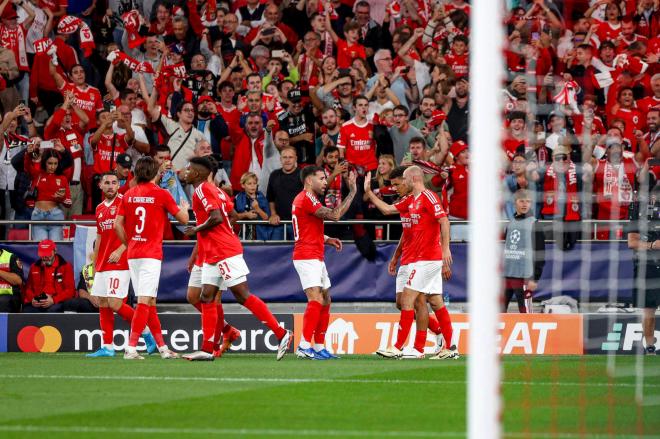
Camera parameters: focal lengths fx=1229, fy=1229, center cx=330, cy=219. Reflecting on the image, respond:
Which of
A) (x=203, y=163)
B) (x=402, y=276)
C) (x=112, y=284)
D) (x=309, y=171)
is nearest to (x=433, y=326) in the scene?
(x=402, y=276)

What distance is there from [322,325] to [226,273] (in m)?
1.66

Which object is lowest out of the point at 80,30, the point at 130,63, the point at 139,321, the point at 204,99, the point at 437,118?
the point at 139,321

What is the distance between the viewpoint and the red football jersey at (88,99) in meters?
20.7

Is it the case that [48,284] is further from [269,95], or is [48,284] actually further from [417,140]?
[417,140]

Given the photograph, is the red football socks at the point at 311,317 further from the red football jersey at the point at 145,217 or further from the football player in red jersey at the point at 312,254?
the red football jersey at the point at 145,217

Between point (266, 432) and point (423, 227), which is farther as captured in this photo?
point (423, 227)

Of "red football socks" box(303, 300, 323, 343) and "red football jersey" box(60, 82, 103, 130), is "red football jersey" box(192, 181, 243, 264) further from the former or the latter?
"red football jersey" box(60, 82, 103, 130)

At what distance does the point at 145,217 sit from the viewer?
14.8 metres

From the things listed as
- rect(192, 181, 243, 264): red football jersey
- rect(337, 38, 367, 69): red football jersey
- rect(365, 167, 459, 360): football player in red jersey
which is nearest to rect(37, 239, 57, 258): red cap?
rect(192, 181, 243, 264): red football jersey

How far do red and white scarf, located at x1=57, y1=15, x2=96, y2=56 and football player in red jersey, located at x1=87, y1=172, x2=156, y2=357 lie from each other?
22.2 ft

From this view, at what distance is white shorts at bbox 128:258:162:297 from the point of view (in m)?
14.7

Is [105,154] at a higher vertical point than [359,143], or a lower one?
lower

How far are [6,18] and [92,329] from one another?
23.3ft

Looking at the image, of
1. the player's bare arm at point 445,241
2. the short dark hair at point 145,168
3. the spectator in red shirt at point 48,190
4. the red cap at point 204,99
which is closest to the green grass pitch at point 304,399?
the player's bare arm at point 445,241
